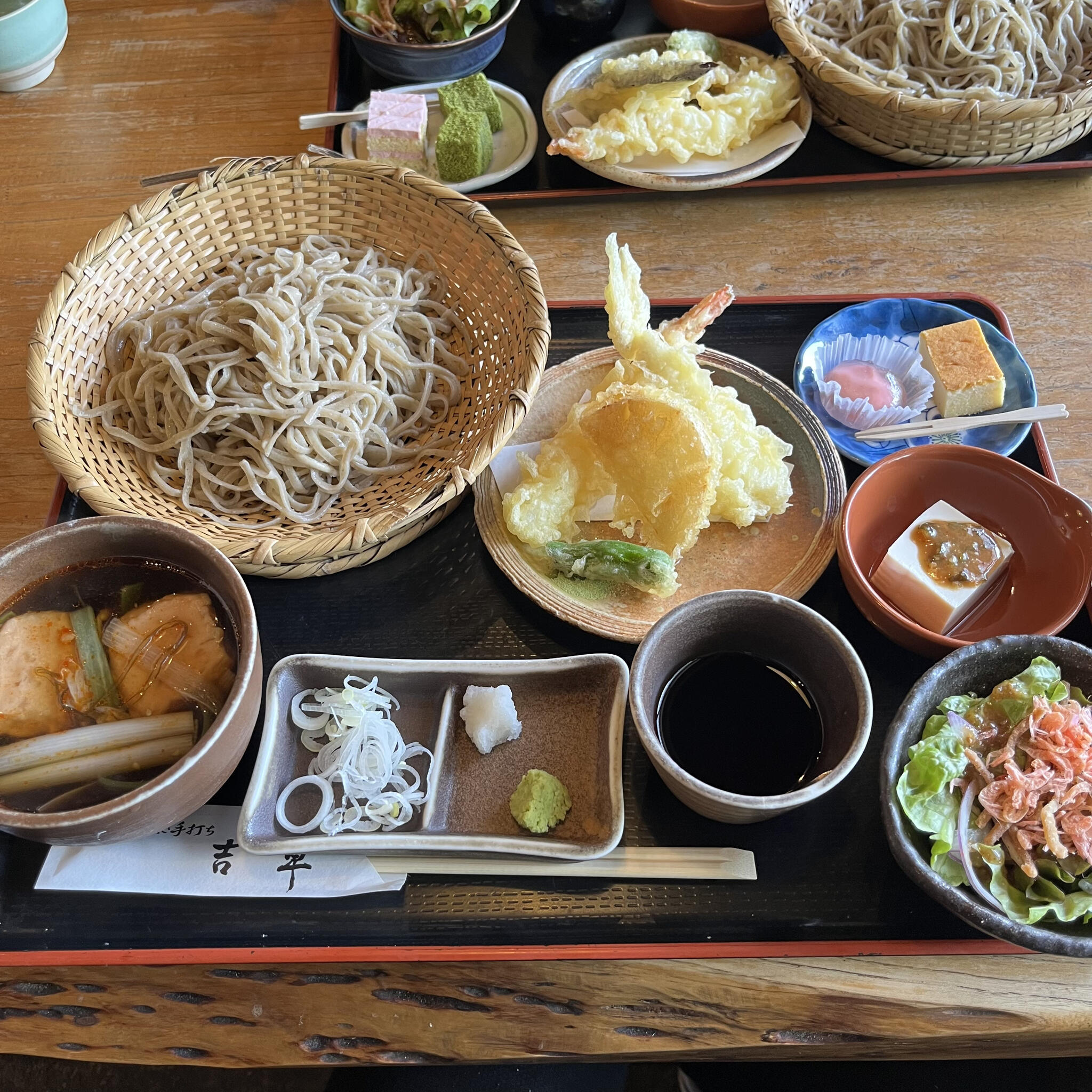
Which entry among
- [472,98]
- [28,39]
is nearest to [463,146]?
[472,98]

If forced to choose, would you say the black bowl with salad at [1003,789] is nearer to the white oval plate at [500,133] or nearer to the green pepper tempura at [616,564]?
the green pepper tempura at [616,564]

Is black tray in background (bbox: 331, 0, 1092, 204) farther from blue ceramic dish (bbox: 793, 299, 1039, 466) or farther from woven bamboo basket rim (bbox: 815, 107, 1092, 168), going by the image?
blue ceramic dish (bbox: 793, 299, 1039, 466)

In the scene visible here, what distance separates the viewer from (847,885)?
1.48m

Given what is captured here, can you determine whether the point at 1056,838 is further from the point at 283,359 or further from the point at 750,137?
the point at 750,137

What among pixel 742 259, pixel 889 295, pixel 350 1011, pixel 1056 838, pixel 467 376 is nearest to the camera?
pixel 1056 838

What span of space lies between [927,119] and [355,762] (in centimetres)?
227

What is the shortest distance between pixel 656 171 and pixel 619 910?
2.00 m

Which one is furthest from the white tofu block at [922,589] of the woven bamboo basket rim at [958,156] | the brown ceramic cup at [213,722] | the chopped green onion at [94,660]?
the chopped green onion at [94,660]

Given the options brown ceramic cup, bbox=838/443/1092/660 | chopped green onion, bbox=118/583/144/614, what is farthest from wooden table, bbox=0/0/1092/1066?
chopped green onion, bbox=118/583/144/614

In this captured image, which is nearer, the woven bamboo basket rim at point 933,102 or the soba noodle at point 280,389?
the soba noodle at point 280,389

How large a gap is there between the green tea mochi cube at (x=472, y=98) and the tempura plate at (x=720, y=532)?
3.28 feet

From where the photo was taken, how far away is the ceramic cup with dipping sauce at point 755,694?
53.3 inches

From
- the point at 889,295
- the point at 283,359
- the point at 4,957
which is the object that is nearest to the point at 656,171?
the point at 889,295

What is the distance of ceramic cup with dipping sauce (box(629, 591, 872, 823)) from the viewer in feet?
4.44
